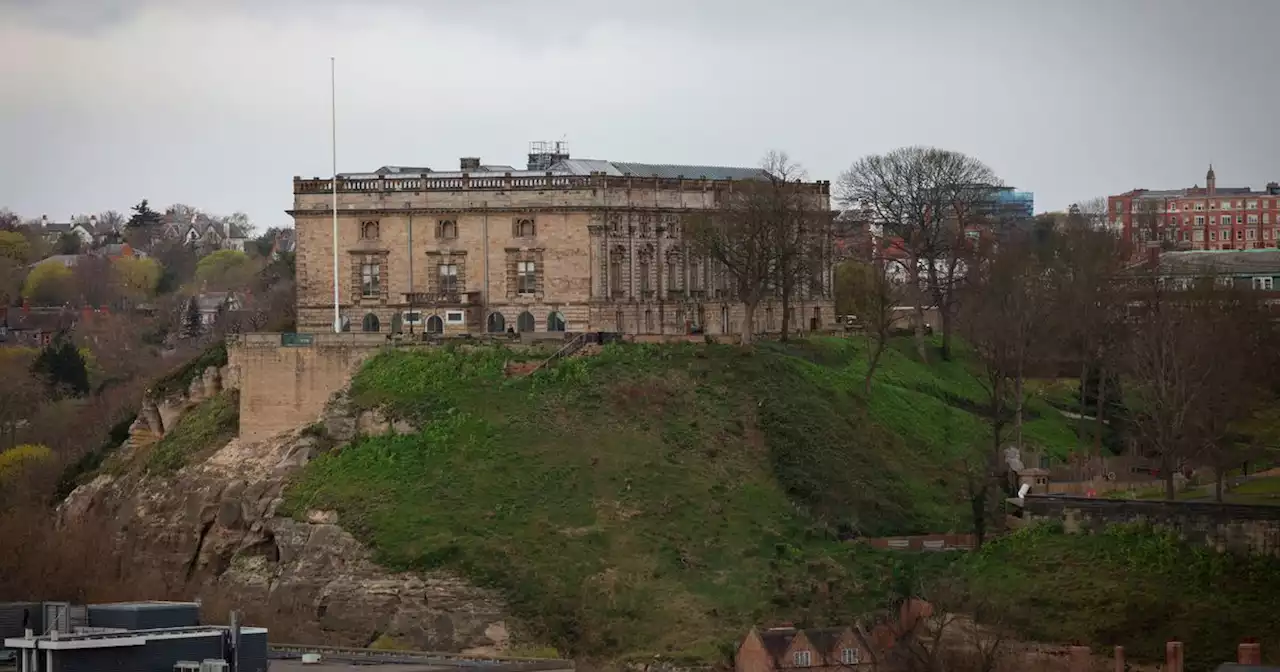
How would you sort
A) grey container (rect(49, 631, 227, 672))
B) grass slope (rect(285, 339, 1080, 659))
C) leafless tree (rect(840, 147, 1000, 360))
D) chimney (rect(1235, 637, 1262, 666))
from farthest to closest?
leafless tree (rect(840, 147, 1000, 360))
grass slope (rect(285, 339, 1080, 659))
chimney (rect(1235, 637, 1262, 666))
grey container (rect(49, 631, 227, 672))

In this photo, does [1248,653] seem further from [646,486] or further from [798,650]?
[646,486]

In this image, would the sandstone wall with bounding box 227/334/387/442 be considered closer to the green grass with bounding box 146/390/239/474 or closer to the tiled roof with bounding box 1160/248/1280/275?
the green grass with bounding box 146/390/239/474

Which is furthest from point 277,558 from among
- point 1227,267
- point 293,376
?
point 1227,267

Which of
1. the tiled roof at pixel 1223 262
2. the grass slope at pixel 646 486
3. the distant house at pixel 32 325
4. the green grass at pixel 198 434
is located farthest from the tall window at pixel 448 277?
the distant house at pixel 32 325

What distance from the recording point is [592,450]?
322ft

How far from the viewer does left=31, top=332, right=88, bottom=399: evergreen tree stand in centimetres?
15500

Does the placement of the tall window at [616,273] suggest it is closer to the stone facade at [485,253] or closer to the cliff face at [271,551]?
the stone facade at [485,253]

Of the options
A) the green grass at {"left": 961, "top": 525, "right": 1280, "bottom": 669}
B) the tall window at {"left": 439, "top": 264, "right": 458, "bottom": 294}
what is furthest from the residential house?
the green grass at {"left": 961, "top": 525, "right": 1280, "bottom": 669}

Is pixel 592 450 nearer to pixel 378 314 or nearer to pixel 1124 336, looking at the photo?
pixel 378 314

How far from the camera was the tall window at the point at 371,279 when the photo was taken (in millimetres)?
111438

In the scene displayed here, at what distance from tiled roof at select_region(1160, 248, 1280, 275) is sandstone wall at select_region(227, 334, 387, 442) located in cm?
4915

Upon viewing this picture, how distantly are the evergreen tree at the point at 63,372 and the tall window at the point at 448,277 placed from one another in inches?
1933

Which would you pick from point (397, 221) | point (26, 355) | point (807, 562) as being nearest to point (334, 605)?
point (807, 562)

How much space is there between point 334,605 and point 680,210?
91.4 feet
